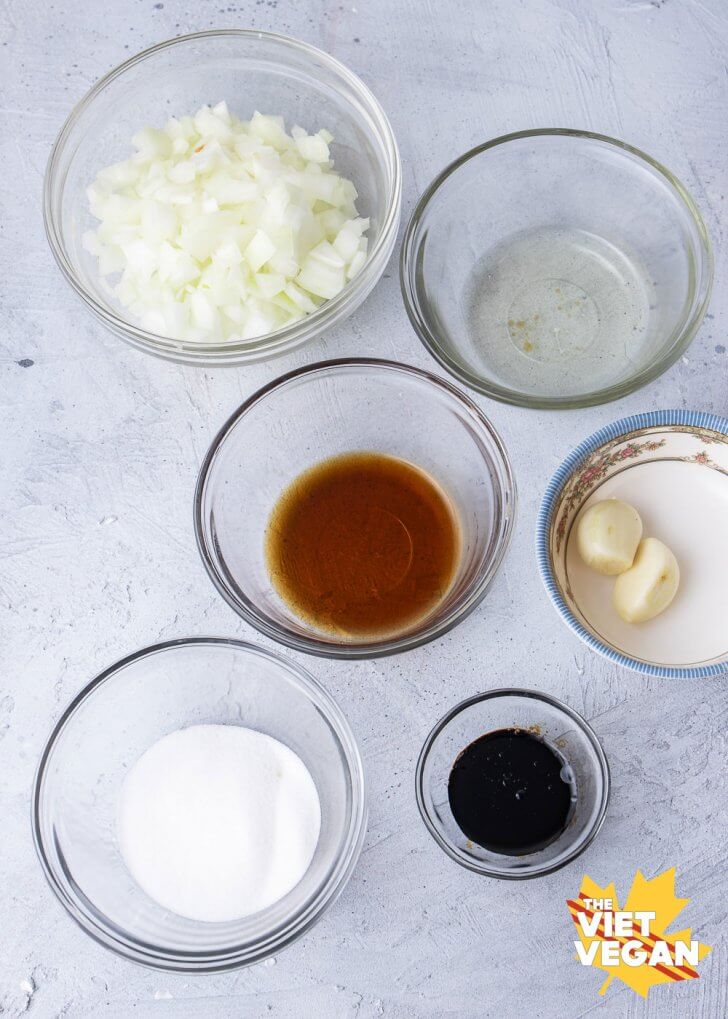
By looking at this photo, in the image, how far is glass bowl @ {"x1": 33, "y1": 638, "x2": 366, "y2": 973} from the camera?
4.74 feet

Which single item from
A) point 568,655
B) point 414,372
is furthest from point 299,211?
point 568,655

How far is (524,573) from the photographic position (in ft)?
5.12

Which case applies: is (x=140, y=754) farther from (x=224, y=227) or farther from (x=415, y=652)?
(x=224, y=227)

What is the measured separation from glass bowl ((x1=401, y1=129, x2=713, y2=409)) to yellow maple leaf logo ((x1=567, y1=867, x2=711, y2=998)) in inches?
33.1

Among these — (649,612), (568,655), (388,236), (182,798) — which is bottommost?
(182,798)

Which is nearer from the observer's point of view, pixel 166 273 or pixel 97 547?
pixel 166 273

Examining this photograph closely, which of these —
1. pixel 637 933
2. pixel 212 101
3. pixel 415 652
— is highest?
pixel 212 101

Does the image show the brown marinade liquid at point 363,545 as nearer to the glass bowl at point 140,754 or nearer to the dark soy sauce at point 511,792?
the glass bowl at point 140,754

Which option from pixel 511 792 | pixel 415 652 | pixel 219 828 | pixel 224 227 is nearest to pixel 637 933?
pixel 511 792

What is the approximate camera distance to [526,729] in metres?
1.52

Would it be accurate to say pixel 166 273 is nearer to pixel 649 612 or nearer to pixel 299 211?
pixel 299 211

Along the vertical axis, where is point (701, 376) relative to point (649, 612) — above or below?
above

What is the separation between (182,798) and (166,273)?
2.77ft

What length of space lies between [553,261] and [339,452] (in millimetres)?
517
